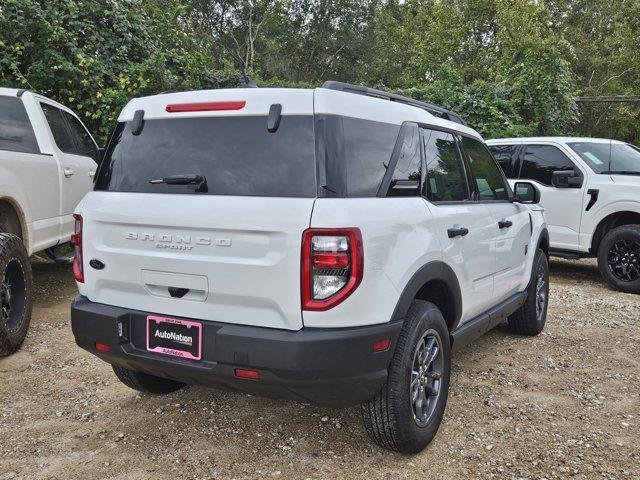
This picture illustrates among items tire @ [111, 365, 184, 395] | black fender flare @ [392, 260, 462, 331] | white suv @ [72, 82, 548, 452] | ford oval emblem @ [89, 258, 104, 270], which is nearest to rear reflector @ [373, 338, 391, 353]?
white suv @ [72, 82, 548, 452]

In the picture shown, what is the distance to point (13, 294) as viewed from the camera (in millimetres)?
4496

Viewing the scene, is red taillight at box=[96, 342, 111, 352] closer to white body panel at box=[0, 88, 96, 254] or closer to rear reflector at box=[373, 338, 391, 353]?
rear reflector at box=[373, 338, 391, 353]

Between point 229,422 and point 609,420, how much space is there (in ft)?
7.64

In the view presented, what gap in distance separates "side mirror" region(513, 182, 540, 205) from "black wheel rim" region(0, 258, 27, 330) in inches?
159

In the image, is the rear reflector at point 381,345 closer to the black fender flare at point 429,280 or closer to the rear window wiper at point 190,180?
the black fender flare at point 429,280

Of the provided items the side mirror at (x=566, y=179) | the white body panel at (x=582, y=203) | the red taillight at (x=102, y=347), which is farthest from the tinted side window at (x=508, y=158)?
the red taillight at (x=102, y=347)

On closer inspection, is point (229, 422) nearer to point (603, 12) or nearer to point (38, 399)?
point (38, 399)

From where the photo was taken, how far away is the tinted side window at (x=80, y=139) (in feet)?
21.1

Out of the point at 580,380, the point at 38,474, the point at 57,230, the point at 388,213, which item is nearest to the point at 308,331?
→ the point at 388,213

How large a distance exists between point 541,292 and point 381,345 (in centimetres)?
328

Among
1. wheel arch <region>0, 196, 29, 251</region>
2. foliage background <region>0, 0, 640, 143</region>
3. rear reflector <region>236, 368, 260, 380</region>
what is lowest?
rear reflector <region>236, 368, 260, 380</region>

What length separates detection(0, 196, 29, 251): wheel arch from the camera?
189 inches

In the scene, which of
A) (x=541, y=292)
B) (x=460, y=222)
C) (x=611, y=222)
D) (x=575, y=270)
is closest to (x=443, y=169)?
(x=460, y=222)

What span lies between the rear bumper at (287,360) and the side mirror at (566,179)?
224 inches
